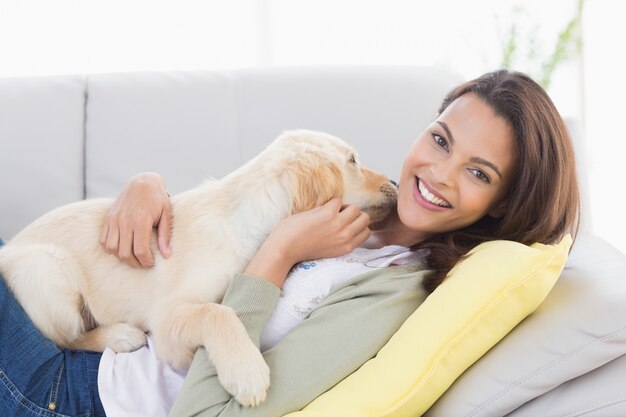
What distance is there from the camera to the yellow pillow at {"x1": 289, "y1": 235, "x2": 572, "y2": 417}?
124 cm

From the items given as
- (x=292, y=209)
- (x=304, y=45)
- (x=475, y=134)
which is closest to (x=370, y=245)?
(x=292, y=209)

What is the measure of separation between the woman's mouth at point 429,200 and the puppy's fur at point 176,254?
212 mm

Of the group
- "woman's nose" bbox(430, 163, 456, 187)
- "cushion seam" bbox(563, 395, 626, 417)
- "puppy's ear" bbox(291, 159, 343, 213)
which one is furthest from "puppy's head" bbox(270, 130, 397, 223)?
"cushion seam" bbox(563, 395, 626, 417)

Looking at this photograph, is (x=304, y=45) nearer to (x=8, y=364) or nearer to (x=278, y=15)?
(x=278, y=15)

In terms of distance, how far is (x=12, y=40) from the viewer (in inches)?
165

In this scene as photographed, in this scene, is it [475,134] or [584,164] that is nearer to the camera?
[475,134]

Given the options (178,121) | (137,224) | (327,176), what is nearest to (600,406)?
(327,176)

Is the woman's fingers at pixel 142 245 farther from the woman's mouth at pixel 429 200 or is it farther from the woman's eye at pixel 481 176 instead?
the woman's eye at pixel 481 176

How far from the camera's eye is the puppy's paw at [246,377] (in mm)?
1249

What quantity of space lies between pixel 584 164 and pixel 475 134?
33.5 inches

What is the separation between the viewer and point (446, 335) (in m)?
1.27

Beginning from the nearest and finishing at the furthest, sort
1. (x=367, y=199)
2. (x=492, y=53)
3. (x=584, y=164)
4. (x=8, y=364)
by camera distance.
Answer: (x=8, y=364) → (x=367, y=199) → (x=584, y=164) → (x=492, y=53)

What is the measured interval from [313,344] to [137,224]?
623 millimetres

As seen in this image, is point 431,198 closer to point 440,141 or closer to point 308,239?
point 440,141
